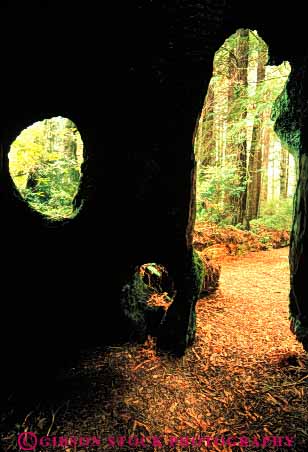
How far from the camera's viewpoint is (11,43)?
3.27 metres

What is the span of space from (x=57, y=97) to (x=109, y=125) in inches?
29.9

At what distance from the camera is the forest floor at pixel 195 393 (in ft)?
10.8

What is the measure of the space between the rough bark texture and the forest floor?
44 centimetres

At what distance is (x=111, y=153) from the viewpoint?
3939mm

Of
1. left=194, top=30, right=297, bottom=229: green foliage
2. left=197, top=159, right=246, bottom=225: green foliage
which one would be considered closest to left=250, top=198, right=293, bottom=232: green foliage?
left=194, top=30, right=297, bottom=229: green foliage

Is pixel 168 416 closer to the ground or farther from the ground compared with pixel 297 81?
closer to the ground

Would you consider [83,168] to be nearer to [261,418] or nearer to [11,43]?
[11,43]

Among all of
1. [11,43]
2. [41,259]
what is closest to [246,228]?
[41,259]

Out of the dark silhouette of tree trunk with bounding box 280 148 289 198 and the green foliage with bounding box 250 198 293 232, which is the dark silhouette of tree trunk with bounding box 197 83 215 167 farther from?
the dark silhouette of tree trunk with bounding box 280 148 289 198

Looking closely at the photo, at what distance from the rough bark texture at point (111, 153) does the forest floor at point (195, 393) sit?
44 centimetres

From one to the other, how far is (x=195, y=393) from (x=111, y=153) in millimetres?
3536

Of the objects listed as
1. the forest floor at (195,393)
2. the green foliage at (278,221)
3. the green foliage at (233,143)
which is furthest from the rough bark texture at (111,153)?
the green foliage at (278,221)

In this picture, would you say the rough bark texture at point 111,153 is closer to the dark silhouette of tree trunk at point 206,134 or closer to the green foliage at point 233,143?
the green foliage at point 233,143

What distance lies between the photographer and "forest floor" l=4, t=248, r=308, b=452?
129 inches
